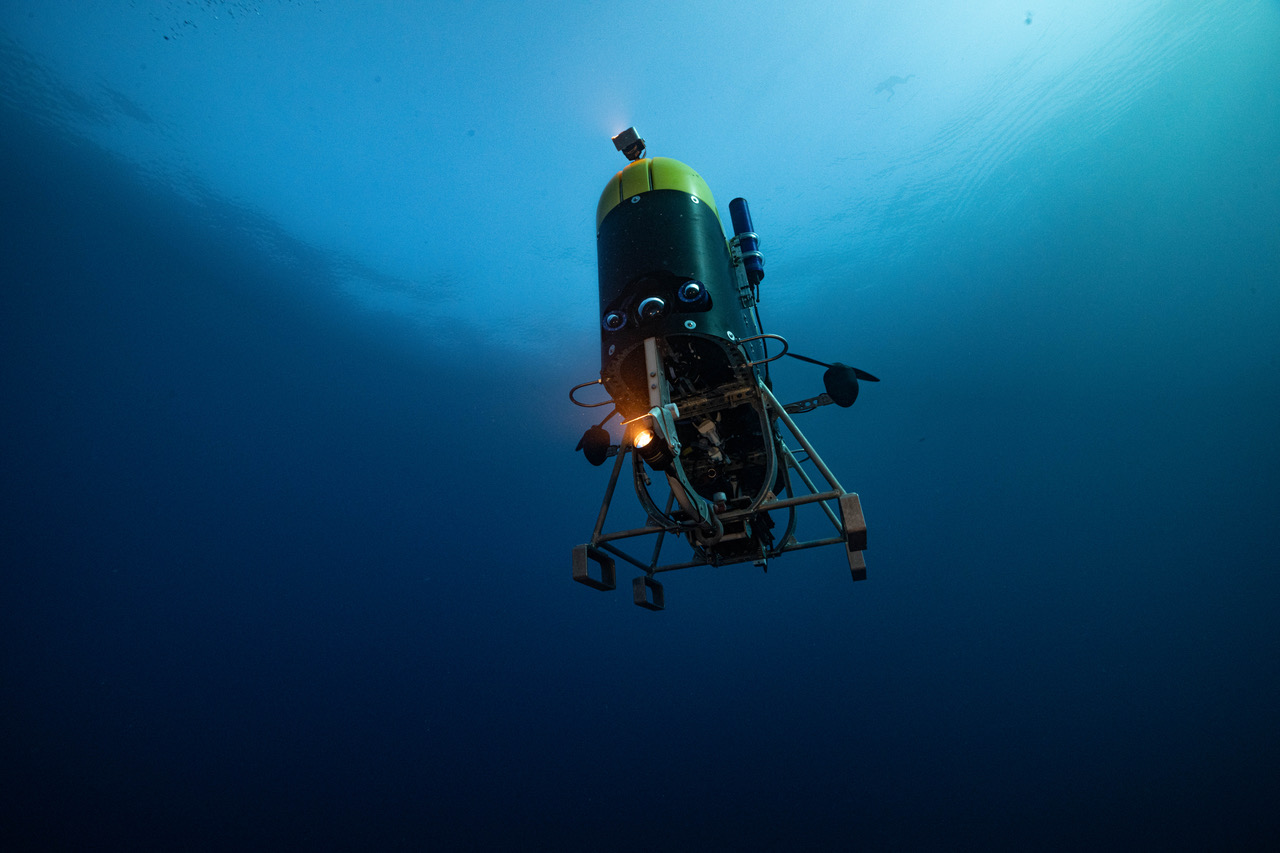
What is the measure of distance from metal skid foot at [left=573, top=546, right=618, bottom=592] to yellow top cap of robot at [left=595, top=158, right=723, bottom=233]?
352 cm

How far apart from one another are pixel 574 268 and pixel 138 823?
58.9 ft

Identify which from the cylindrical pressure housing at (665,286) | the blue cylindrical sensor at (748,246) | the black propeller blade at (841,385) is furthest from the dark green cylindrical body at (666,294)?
the black propeller blade at (841,385)

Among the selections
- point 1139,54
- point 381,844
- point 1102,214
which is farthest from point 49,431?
point 1102,214

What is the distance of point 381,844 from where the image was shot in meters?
13.2

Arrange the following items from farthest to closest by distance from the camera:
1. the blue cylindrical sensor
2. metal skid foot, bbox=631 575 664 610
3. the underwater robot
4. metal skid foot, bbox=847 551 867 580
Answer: the blue cylindrical sensor
metal skid foot, bbox=631 575 664 610
metal skid foot, bbox=847 551 867 580
the underwater robot

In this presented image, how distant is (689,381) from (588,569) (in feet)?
6.43

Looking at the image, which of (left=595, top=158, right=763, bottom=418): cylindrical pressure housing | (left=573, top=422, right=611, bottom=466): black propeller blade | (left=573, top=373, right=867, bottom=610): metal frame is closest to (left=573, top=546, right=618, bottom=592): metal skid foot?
(left=573, top=373, right=867, bottom=610): metal frame

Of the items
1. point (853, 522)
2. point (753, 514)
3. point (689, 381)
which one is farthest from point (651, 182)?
point (853, 522)

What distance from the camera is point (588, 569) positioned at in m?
4.59

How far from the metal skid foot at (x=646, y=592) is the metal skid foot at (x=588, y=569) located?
0.43 meters

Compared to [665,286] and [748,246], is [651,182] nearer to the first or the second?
[748,246]

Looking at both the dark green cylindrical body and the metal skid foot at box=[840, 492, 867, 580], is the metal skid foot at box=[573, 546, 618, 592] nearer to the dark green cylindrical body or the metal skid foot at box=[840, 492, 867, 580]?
the dark green cylindrical body

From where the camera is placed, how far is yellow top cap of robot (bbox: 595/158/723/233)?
5531 millimetres

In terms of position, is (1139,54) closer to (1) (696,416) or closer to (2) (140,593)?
(1) (696,416)
